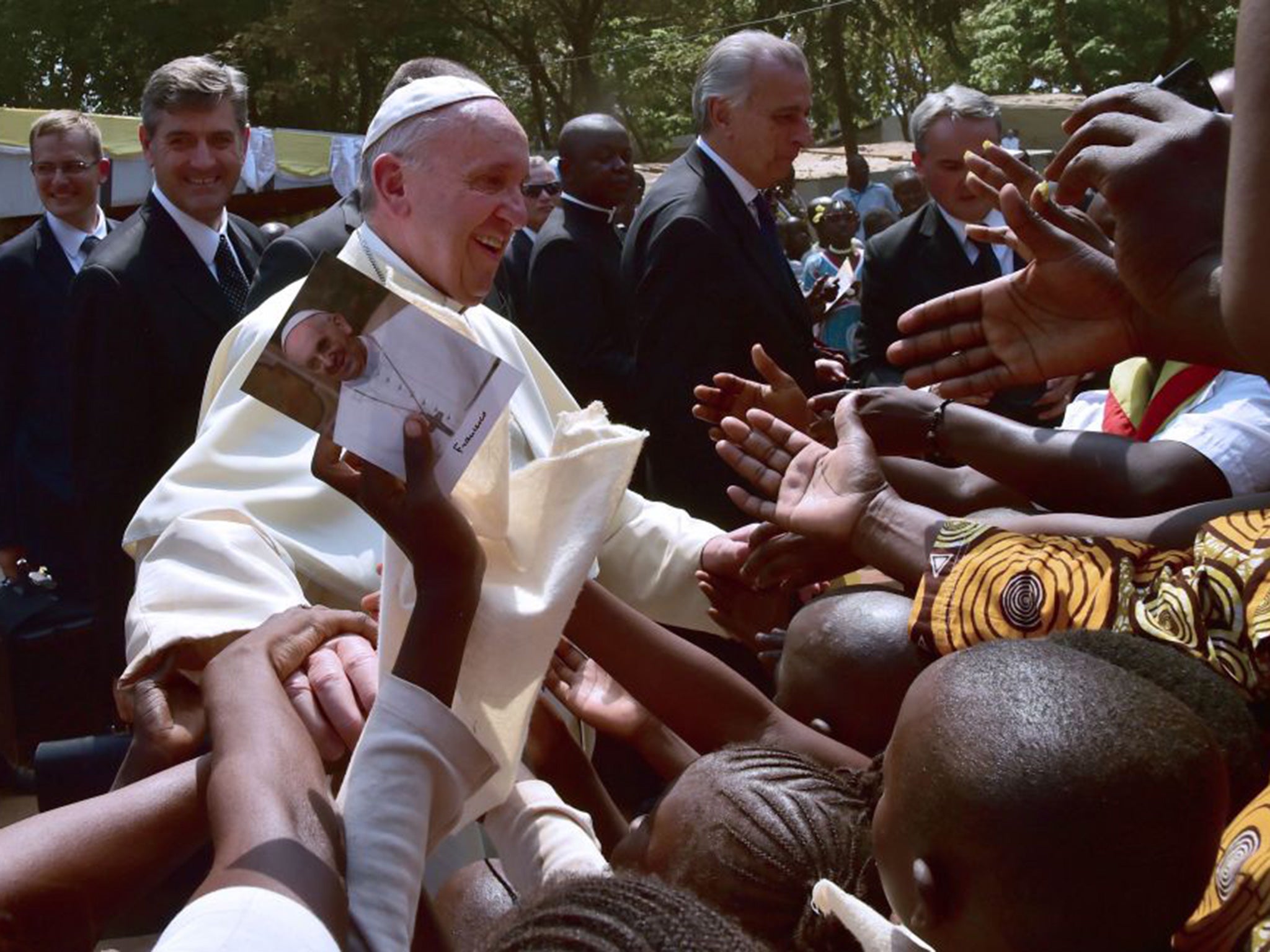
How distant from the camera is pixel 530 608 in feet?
6.82

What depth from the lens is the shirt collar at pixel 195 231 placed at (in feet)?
14.3

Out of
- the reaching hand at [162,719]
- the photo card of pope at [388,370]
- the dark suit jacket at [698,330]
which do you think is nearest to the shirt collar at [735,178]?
the dark suit jacket at [698,330]

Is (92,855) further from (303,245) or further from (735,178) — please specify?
(735,178)

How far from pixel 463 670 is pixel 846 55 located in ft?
105

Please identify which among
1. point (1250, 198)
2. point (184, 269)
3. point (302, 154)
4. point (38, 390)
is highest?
point (1250, 198)

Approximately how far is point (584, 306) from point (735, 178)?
1002mm

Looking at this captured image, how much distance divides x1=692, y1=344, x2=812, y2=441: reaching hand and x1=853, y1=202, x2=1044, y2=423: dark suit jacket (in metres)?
2.39

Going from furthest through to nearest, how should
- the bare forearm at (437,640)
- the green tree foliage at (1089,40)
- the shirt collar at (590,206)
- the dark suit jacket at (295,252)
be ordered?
1. the green tree foliage at (1089,40)
2. the shirt collar at (590,206)
3. the dark suit jacket at (295,252)
4. the bare forearm at (437,640)

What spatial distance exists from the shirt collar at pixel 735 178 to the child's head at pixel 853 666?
2518mm

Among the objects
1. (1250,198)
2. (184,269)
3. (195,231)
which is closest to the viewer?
(1250,198)

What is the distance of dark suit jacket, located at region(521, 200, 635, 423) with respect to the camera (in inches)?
217

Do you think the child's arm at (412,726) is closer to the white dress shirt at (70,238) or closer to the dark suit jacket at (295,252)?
the dark suit jacket at (295,252)

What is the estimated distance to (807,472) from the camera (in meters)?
2.51

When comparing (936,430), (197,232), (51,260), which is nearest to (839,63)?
(51,260)
